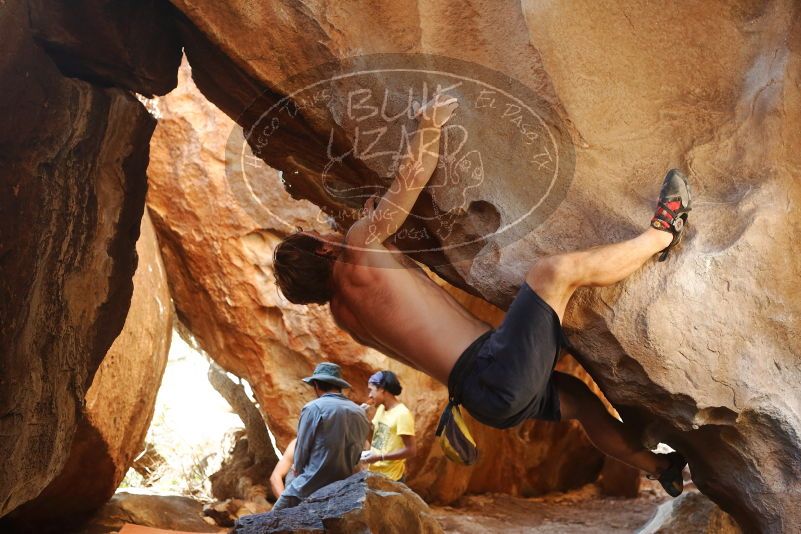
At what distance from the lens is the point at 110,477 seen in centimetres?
620

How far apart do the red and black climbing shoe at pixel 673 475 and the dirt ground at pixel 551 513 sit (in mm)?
3244

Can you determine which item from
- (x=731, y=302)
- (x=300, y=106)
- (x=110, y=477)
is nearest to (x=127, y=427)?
(x=110, y=477)

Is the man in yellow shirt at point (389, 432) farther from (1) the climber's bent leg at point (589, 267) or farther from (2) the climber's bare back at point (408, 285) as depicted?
(1) the climber's bent leg at point (589, 267)

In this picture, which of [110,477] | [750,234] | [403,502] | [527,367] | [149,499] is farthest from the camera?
[149,499]

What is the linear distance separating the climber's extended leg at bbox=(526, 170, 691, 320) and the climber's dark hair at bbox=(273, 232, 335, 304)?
1.01 m

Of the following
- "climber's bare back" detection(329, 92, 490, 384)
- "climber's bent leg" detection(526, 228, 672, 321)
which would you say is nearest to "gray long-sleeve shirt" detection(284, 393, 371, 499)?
"climber's bare back" detection(329, 92, 490, 384)

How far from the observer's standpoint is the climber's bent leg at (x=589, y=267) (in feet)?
9.92

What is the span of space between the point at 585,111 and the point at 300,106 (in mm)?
1232

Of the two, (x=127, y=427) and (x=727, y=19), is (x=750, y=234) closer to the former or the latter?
(x=727, y=19)

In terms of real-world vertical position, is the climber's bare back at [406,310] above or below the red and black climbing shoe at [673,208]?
below

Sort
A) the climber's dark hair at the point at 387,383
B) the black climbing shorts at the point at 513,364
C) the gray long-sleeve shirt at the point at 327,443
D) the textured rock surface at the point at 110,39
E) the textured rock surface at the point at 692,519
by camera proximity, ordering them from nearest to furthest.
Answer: the black climbing shorts at the point at 513,364 < the textured rock surface at the point at 110,39 < the textured rock surface at the point at 692,519 < the gray long-sleeve shirt at the point at 327,443 < the climber's dark hair at the point at 387,383

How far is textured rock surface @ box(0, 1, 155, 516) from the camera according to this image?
146 inches

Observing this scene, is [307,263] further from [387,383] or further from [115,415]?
[115,415]

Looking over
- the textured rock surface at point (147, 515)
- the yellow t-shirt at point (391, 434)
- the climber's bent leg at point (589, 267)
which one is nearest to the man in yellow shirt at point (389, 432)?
the yellow t-shirt at point (391, 434)
